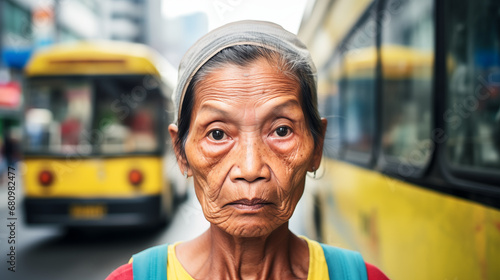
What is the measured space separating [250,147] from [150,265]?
1.30 feet

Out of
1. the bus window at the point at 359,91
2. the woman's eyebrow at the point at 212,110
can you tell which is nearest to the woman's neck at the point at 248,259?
the woman's eyebrow at the point at 212,110

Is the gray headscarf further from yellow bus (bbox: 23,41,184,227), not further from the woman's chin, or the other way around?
yellow bus (bbox: 23,41,184,227)

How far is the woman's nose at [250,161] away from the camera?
1.01m

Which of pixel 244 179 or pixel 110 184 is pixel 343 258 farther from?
pixel 110 184

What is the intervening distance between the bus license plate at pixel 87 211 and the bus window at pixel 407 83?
4.28m

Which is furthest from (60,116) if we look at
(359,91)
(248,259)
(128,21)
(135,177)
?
(128,21)

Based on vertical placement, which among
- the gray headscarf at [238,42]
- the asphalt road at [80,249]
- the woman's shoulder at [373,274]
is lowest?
the asphalt road at [80,249]

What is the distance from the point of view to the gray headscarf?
1.07 metres

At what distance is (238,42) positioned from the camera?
1.07 m

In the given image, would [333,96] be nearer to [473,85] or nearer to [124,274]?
[473,85]

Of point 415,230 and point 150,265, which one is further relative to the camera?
point 415,230

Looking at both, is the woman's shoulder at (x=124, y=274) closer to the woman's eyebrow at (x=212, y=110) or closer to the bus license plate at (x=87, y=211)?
the woman's eyebrow at (x=212, y=110)

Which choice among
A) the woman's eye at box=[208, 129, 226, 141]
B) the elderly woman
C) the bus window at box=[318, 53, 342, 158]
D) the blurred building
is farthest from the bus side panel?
the blurred building

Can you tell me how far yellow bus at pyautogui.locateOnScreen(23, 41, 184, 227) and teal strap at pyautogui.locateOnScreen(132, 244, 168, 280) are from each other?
5.36 meters
